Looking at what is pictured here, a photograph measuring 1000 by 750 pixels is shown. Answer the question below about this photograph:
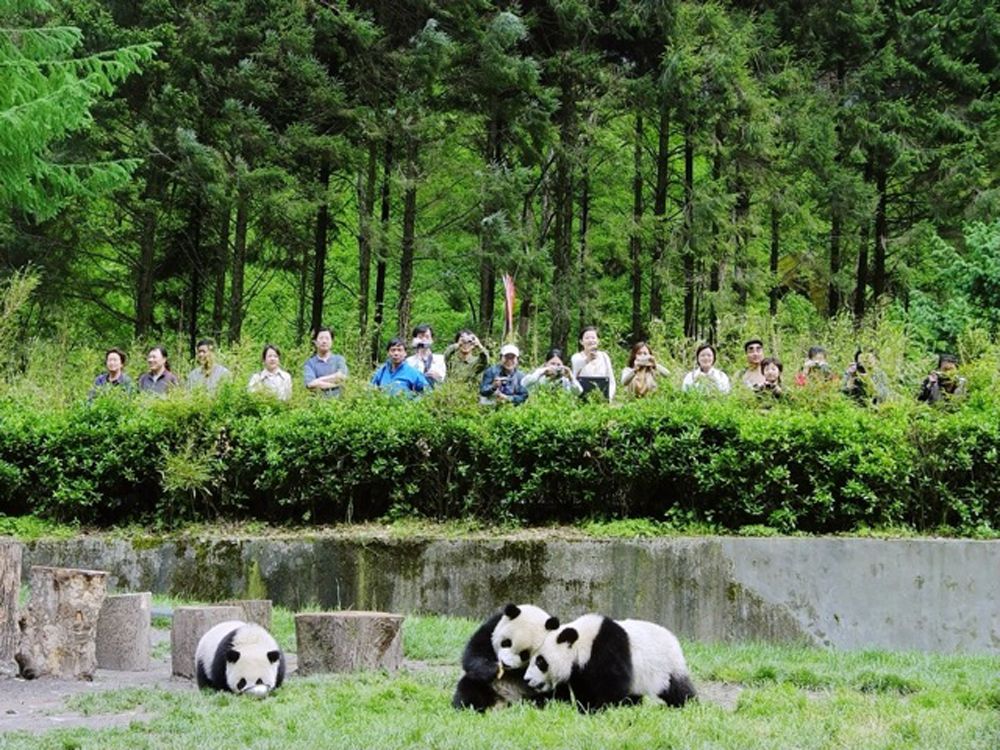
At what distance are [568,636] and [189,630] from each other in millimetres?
2947

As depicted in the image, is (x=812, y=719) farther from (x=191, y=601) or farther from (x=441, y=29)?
(x=441, y=29)

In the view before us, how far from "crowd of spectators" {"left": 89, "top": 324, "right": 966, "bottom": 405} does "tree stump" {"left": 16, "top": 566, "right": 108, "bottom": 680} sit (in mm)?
4963

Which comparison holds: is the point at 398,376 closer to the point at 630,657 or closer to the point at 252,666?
the point at 252,666

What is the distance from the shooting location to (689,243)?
27.4m

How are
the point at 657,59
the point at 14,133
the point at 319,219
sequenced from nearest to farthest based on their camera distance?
the point at 14,133 → the point at 319,219 → the point at 657,59

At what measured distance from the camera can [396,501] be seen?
12.4 metres

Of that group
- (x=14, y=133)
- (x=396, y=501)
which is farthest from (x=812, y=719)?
(x=14, y=133)

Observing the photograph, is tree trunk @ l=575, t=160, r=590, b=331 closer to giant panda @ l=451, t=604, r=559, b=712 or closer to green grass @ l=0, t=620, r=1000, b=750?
green grass @ l=0, t=620, r=1000, b=750

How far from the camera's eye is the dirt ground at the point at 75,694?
6.96 meters

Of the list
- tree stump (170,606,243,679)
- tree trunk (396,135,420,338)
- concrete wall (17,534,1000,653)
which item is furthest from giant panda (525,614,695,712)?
tree trunk (396,135,420,338)

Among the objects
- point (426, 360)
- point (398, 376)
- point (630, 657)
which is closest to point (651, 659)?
point (630, 657)

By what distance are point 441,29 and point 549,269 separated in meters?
6.04

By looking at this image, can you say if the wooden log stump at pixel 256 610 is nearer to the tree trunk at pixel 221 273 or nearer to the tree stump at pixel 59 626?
the tree stump at pixel 59 626

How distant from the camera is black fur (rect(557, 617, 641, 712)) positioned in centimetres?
688
